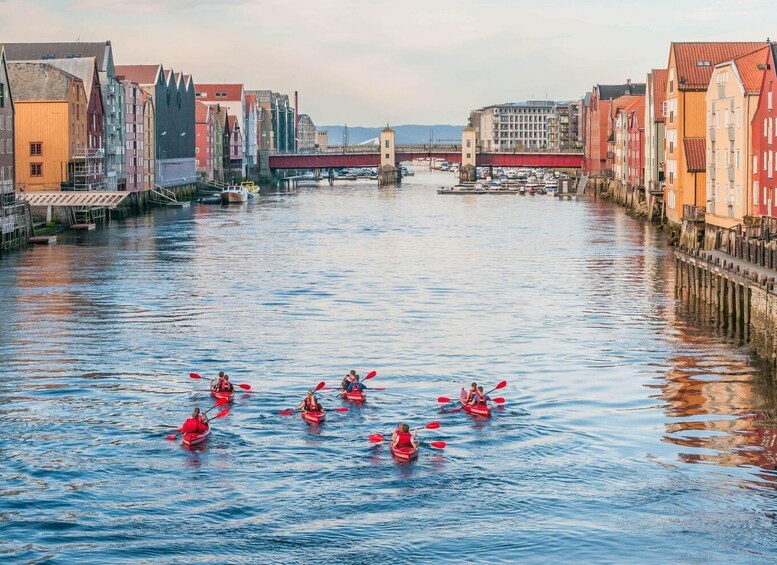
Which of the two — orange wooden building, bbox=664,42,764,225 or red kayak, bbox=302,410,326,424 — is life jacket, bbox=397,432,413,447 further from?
orange wooden building, bbox=664,42,764,225

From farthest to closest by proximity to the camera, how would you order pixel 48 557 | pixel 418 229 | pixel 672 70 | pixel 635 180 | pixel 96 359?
pixel 635 180
pixel 418 229
pixel 672 70
pixel 96 359
pixel 48 557

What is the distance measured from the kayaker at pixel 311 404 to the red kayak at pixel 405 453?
202 inches

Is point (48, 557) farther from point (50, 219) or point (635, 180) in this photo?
point (635, 180)

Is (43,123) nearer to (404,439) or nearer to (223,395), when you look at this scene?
(223,395)

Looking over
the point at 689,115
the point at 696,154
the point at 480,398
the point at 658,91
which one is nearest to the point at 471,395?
the point at 480,398

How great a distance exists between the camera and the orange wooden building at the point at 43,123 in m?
132

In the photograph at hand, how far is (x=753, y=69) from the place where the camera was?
3524 inches

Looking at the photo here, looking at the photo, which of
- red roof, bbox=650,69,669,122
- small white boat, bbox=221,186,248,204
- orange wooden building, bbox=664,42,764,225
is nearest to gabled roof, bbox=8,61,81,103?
small white boat, bbox=221,186,248,204

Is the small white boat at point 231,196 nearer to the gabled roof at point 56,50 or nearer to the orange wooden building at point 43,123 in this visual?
the gabled roof at point 56,50

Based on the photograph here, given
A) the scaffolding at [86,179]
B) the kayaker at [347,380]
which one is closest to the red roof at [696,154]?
the scaffolding at [86,179]

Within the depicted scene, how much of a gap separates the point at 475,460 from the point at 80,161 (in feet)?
351

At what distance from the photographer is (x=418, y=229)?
133 meters

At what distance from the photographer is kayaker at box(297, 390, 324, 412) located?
4331 centimetres

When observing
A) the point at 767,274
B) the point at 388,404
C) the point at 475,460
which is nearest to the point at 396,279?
the point at 767,274
